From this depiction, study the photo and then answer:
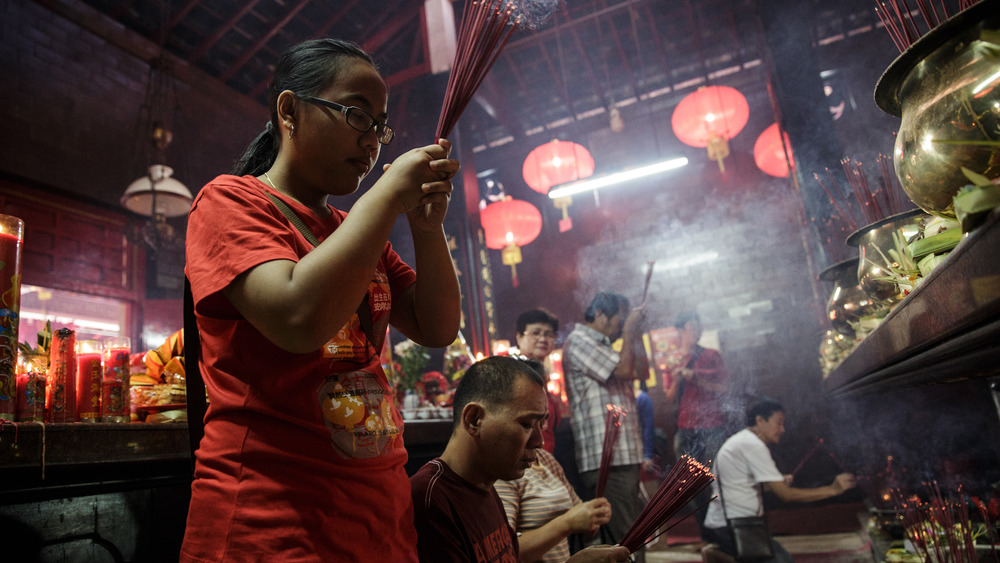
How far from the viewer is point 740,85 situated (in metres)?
8.38

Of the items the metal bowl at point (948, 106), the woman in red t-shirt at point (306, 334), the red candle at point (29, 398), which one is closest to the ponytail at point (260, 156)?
the woman in red t-shirt at point (306, 334)

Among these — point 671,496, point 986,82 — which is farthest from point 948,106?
point 671,496

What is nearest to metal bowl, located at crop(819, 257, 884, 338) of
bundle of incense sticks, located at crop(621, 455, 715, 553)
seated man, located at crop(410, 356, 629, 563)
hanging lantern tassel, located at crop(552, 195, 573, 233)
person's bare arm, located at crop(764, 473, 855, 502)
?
bundle of incense sticks, located at crop(621, 455, 715, 553)

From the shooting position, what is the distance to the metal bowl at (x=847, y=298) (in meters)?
2.27

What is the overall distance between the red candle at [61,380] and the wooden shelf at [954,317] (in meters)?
1.79

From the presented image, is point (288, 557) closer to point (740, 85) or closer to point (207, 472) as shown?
point (207, 472)

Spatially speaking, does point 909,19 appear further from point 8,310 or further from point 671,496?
point 8,310

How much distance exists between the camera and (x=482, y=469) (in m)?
1.67

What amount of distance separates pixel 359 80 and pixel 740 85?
8405 mm

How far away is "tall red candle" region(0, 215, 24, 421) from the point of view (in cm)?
128

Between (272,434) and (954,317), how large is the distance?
856 millimetres

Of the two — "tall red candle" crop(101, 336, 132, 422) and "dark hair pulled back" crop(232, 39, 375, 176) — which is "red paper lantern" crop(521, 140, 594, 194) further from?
"dark hair pulled back" crop(232, 39, 375, 176)

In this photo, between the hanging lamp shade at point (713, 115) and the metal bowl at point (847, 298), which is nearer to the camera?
the metal bowl at point (847, 298)

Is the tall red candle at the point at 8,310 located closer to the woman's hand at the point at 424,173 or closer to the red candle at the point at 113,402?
the red candle at the point at 113,402
